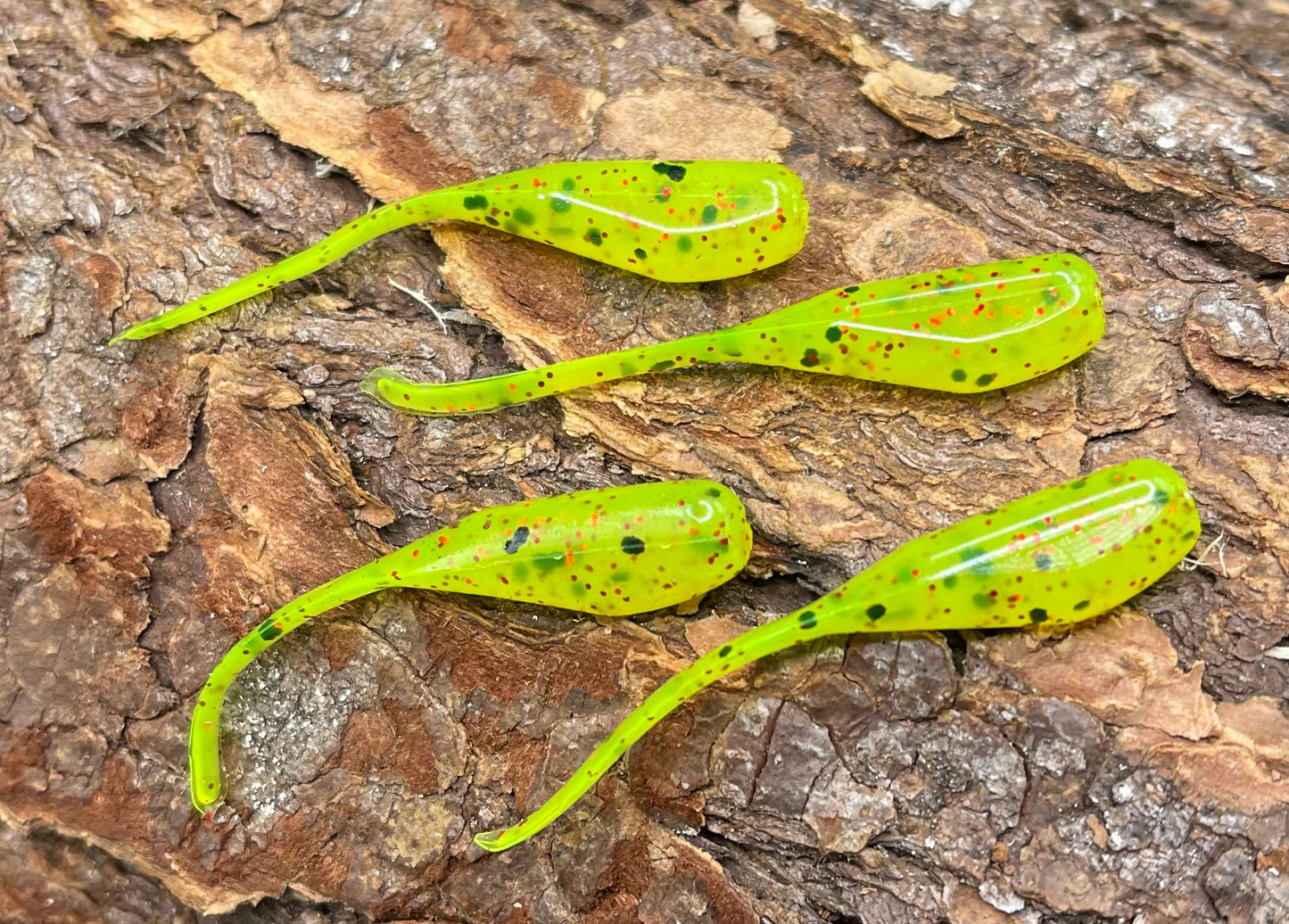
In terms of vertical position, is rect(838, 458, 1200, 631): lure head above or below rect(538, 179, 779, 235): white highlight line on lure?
below

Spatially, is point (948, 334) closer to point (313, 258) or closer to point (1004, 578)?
point (1004, 578)

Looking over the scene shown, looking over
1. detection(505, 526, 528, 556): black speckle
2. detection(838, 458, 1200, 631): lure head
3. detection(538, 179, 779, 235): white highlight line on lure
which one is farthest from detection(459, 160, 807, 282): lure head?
detection(838, 458, 1200, 631): lure head

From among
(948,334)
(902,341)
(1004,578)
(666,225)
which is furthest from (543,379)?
(1004,578)

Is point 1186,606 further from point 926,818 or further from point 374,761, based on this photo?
point 374,761

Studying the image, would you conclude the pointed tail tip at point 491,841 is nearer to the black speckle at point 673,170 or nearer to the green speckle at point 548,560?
the green speckle at point 548,560

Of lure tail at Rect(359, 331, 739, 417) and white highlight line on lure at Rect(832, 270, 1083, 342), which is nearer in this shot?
white highlight line on lure at Rect(832, 270, 1083, 342)

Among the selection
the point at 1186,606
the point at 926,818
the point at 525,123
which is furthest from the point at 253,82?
the point at 1186,606

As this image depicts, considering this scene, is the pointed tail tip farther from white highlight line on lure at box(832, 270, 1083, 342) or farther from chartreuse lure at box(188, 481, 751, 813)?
white highlight line on lure at box(832, 270, 1083, 342)
